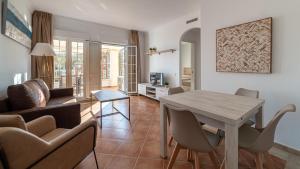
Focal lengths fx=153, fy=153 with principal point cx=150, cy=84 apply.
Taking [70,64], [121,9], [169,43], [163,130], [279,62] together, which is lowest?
[163,130]

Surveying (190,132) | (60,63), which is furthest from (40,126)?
(60,63)

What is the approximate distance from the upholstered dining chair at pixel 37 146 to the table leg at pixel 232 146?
121cm

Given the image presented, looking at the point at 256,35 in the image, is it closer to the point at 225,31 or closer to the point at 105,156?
the point at 225,31

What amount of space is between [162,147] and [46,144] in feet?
4.26

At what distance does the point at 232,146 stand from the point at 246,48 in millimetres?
1893

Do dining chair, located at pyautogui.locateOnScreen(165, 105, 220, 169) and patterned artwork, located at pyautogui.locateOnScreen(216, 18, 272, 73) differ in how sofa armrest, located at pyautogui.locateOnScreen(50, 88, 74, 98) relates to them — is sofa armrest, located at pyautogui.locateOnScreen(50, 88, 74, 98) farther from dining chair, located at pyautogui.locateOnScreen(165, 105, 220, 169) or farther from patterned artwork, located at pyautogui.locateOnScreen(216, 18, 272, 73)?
patterned artwork, located at pyautogui.locateOnScreen(216, 18, 272, 73)

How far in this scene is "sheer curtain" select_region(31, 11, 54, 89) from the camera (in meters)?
4.12

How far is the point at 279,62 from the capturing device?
2148mm

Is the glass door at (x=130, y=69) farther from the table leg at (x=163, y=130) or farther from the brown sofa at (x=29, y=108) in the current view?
the table leg at (x=163, y=130)

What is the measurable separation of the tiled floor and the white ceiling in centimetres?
270

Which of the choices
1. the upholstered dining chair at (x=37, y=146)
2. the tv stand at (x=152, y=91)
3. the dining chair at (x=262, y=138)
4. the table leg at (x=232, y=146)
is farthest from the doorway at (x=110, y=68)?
the table leg at (x=232, y=146)

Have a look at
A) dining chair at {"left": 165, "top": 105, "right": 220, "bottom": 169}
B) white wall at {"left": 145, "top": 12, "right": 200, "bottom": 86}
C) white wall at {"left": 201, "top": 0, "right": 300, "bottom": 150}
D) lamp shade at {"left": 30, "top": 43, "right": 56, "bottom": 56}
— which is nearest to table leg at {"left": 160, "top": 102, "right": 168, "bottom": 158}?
dining chair at {"left": 165, "top": 105, "right": 220, "bottom": 169}

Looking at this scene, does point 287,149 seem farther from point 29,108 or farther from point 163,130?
point 29,108

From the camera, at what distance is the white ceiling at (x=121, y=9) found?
11.8ft
